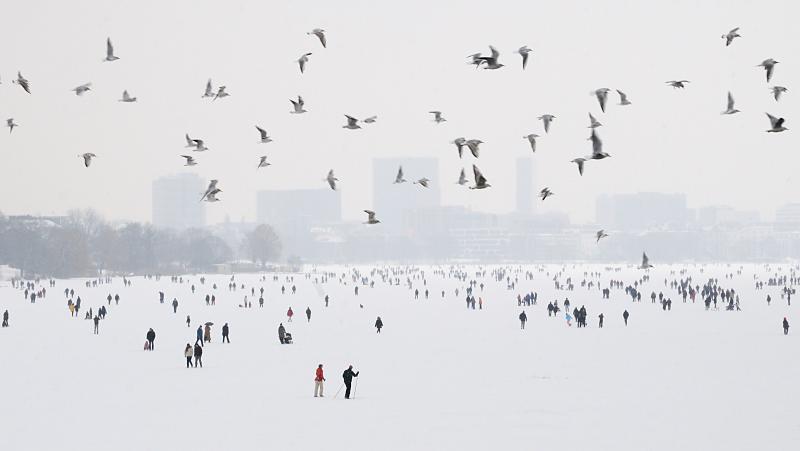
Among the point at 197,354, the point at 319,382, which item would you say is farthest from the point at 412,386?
the point at 197,354

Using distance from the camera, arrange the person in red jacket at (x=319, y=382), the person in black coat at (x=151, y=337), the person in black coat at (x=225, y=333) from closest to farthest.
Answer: the person in red jacket at (x=319, y=382) → the person in black coat at (x=151, y=337) → the person in black coat at (x=225, y=333)

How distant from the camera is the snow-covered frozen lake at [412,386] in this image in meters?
20.4

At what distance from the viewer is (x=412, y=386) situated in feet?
88.7

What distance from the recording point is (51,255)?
11481cm

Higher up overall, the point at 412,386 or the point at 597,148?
the point at 597,148

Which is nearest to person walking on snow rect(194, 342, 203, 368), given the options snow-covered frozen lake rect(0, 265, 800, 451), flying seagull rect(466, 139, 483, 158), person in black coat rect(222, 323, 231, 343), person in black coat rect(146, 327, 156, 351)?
snow-covered frozen lake rect(0, 265, 800, 451)

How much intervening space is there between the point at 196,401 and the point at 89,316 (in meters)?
26.2

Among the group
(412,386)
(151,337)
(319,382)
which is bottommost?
(412,386)

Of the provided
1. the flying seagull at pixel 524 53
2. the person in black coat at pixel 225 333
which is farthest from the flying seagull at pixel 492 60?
the person in black coat at pixel 225 333

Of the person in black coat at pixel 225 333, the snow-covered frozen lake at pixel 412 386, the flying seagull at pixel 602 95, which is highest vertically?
the flying seagull at pixel 602 95

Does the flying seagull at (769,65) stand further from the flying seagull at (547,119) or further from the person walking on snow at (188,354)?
the person walking on snow at (188,354)

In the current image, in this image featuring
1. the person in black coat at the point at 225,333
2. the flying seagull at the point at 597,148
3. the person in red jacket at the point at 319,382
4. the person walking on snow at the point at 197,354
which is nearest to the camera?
the flying seagull at the point at 597,148

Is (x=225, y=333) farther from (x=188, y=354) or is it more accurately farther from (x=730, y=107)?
(x=730, y=107)

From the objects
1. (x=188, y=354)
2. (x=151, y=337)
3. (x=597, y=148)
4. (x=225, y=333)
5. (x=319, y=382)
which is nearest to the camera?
(x=597, y=148)
